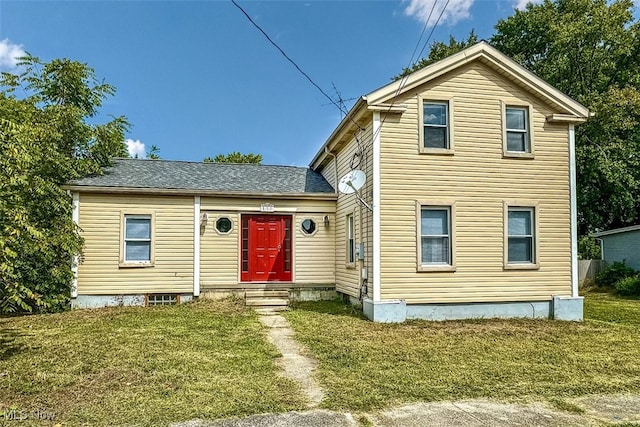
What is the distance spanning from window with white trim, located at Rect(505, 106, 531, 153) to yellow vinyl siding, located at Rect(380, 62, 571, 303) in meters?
0.16

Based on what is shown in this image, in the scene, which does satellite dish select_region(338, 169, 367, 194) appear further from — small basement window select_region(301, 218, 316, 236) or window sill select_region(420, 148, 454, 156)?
small basement window select_region(301, 218, 316, 236)

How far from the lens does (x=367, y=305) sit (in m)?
9.16

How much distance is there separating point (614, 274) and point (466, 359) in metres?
13.1

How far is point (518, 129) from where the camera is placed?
32.8 feet

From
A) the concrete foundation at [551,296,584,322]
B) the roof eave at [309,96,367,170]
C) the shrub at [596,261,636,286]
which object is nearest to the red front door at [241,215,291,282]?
the roof eave at [309,96,367,170]

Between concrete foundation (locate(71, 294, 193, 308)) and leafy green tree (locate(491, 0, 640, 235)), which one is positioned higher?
leafy green tree (locate(491, 0, 640, 235))

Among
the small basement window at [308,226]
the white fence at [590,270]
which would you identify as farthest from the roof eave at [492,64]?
the white fence at [590,270]

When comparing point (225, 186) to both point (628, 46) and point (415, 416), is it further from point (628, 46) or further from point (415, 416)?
point (628, 46)

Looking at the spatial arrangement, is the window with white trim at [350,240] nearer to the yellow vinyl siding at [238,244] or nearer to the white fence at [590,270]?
the yellow vinyl siding at [238,244]

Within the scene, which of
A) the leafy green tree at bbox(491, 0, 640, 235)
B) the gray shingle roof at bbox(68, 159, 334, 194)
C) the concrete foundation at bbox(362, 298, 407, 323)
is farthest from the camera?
the leafy green tree at bbox(491, 0, 640, 235)

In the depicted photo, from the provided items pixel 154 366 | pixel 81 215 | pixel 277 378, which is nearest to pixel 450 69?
pixel 277 378

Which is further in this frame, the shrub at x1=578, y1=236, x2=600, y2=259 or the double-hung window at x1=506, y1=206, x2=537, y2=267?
the shrub at x1=578, y1=236, x2=600, y2=259

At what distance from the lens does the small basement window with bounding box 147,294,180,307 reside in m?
11.1

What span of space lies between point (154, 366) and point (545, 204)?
8.69m
